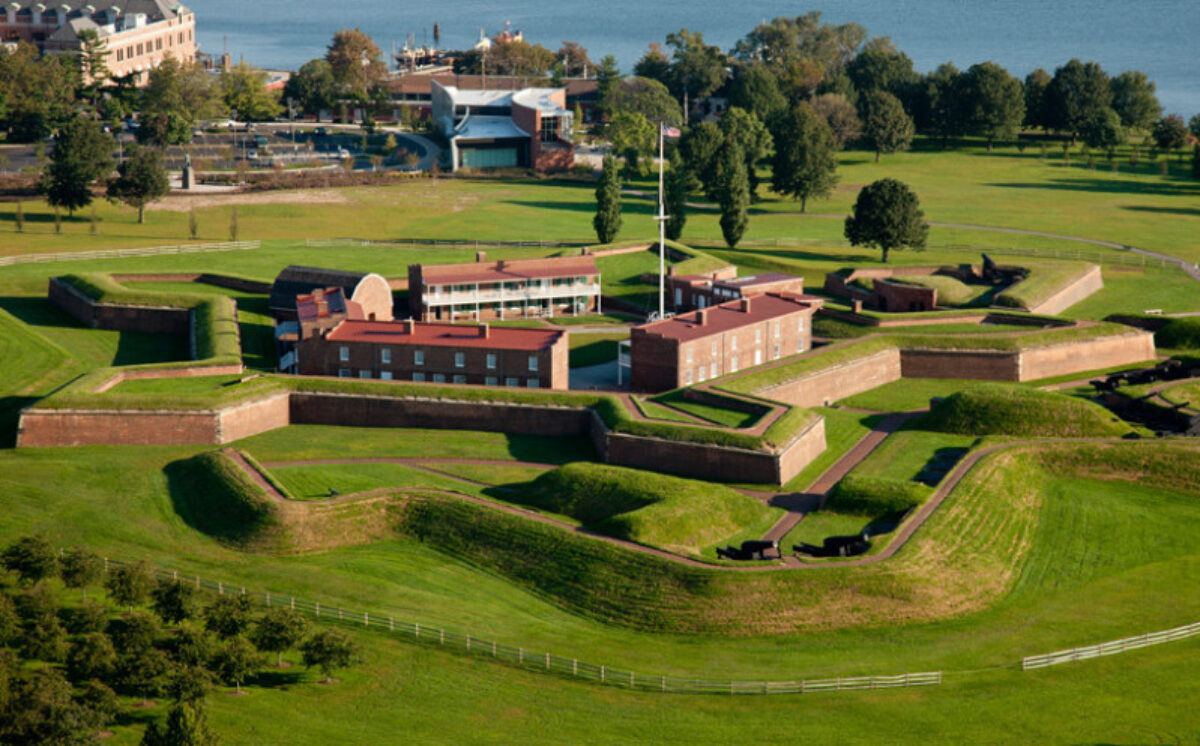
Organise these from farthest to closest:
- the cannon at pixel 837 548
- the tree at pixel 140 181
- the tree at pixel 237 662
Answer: the tree at pixel 140 181
the cannon at pixel 837 548
the tree at pixel 237 662

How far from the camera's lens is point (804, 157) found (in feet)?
559

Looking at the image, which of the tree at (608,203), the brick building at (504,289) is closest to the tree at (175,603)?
the brick building at (504,289)

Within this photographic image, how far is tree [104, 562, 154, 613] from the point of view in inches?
2370

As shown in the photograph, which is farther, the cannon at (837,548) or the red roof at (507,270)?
the red roof at (507,270)

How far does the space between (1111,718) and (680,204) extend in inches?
3969

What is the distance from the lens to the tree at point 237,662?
54844 mm

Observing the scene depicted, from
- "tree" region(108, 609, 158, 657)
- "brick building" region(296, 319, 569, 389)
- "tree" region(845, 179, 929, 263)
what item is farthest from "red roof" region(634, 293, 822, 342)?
"tree" region(108, 609, 158, 657)

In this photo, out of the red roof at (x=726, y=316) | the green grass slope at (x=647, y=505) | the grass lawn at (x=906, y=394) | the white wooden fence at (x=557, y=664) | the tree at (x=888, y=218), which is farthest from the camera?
the tree at (x=888, y=218)

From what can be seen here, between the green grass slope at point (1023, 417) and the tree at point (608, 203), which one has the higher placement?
the tree at point (608, 203)

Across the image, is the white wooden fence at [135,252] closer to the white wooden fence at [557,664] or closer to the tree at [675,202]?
the tree at [675,202]

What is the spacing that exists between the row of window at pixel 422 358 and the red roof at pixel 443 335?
59 centimetres

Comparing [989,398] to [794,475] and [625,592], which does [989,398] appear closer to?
[794,475]

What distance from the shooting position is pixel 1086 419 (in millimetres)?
88250

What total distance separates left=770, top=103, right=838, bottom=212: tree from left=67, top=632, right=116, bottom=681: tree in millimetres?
128776
